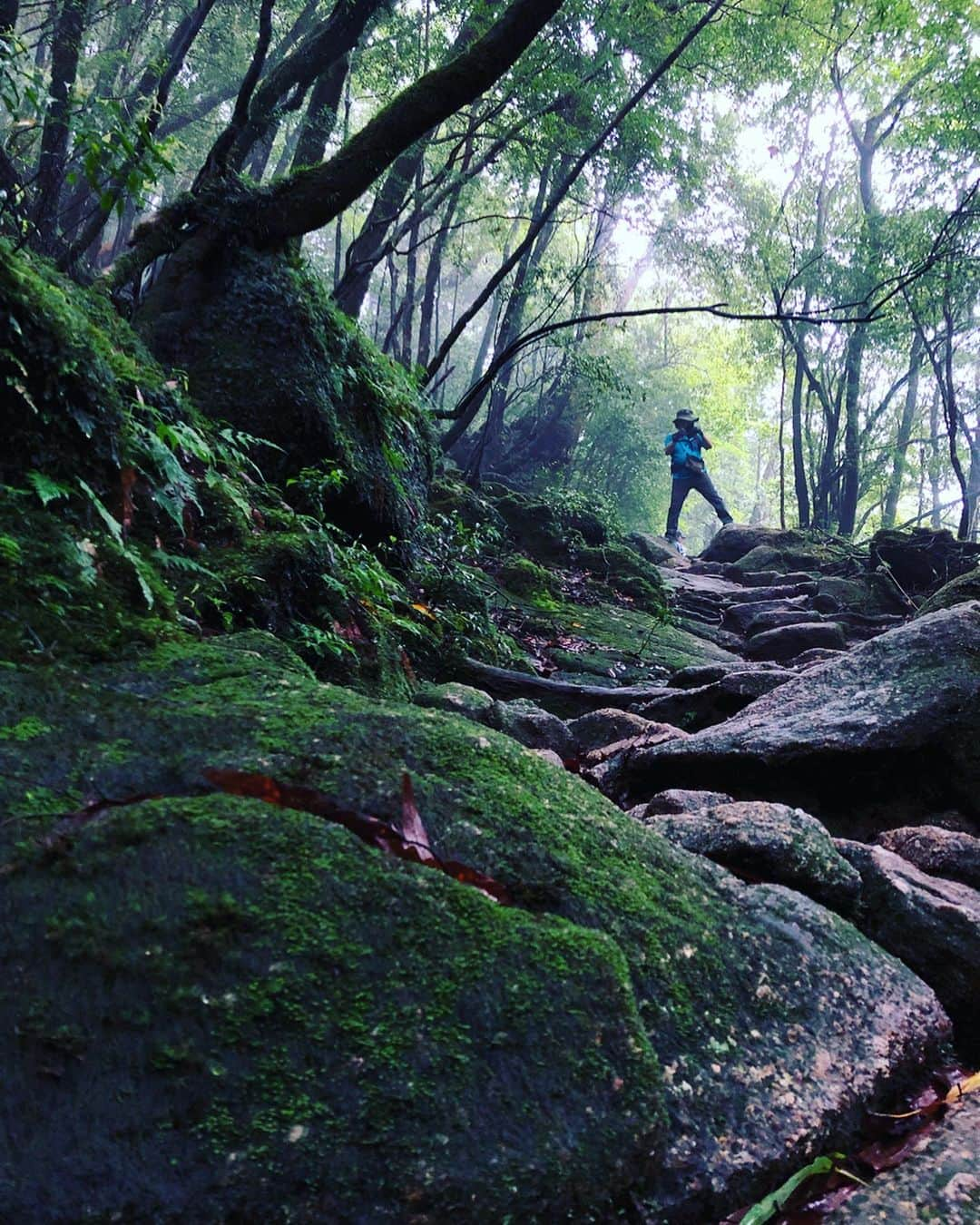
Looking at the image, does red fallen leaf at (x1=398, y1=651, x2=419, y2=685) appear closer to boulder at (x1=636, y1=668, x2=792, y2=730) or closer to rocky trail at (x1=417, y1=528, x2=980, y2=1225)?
rocky trail at (x1=417, y1=528, x2=980, y2=1225)

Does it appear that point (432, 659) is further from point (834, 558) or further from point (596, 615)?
point (834, 558)

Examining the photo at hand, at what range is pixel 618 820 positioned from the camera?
2193 mm

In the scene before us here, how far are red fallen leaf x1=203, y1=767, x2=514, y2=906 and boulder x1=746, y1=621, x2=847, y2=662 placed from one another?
741 centimetres

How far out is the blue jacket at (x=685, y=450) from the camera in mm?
20109

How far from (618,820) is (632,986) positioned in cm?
57

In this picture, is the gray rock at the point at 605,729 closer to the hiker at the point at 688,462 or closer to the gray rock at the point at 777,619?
the gray rock at the point at 777,619

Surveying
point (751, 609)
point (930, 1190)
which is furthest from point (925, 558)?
point (930, 1190)

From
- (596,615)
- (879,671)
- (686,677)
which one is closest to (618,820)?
(879,671)

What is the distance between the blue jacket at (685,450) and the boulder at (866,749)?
16.5 meters

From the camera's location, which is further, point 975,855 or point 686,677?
point 686,677

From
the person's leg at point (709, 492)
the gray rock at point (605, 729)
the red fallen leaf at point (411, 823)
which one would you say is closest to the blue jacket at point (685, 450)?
the person's leg at point (709, 492)

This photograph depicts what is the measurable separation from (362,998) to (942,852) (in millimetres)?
2474

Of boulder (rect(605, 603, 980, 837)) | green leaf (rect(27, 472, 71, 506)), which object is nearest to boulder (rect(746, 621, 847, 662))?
boulder (rect(605, 603, 980, 837))

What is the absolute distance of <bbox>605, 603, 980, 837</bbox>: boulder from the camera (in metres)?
3.68
